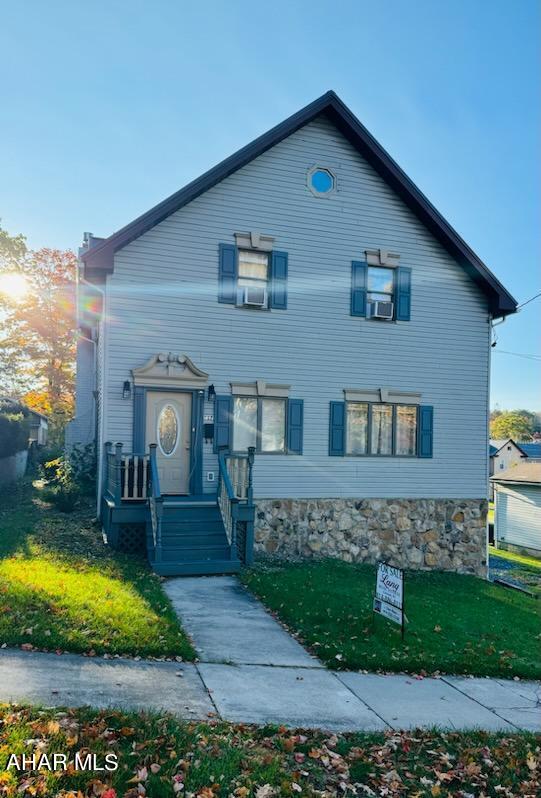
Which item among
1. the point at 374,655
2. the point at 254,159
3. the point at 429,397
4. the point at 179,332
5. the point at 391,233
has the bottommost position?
the point at 374,655

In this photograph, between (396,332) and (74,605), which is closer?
(74,605)

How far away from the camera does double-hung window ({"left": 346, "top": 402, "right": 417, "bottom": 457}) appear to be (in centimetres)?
1401

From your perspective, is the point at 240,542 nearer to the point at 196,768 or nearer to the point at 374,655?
the point at 374,655

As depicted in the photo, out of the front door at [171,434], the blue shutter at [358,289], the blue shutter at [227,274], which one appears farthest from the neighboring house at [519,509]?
the front door at [171,434]

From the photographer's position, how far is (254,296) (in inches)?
516

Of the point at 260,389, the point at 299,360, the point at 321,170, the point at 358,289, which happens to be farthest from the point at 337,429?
the point at 321,170

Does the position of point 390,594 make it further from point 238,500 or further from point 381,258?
point 381,258

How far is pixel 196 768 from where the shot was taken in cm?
414

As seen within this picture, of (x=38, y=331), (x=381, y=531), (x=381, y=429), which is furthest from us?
(x=38, y=331)

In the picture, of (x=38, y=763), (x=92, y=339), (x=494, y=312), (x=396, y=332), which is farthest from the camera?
(x=92, y=339)

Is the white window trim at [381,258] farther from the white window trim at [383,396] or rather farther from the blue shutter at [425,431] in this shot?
the blue shutter at [425,431]

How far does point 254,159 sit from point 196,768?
1198 cm

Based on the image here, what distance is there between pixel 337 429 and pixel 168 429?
386 centimetres

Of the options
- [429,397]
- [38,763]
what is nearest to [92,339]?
[429,397]
